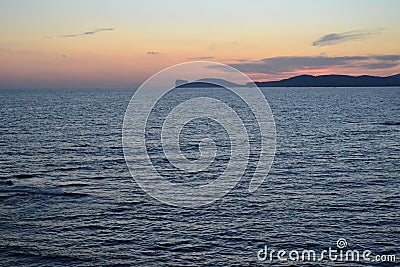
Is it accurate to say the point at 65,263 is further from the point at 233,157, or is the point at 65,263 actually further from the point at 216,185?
the point at 233,157

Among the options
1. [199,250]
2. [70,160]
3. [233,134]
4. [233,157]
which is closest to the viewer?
[199,250]

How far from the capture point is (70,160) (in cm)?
5791

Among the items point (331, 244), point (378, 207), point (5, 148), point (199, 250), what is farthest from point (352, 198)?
point (5, 148)

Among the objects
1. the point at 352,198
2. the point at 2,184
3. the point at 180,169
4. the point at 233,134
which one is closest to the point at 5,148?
the point at 2,184

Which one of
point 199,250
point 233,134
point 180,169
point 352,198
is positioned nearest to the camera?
point 199,250

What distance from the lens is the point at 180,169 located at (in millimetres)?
53312

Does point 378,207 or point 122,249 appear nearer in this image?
point 122,249

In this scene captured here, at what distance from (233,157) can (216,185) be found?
1679cm

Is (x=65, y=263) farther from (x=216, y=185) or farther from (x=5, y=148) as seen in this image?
(x=5, y=148)

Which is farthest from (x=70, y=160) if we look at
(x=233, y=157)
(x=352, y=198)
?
(x=352, y=198)

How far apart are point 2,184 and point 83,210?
13.0 meters

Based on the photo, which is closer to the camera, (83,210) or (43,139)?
(83,210)

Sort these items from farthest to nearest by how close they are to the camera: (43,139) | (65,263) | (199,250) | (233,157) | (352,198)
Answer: (43,139) → (233,157) → (352,198) → (199,250) → (65,263)

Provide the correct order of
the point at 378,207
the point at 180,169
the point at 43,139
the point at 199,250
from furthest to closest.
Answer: the point at 43,139
the point at 180,169
the point at 378,207
the point at 199,250
